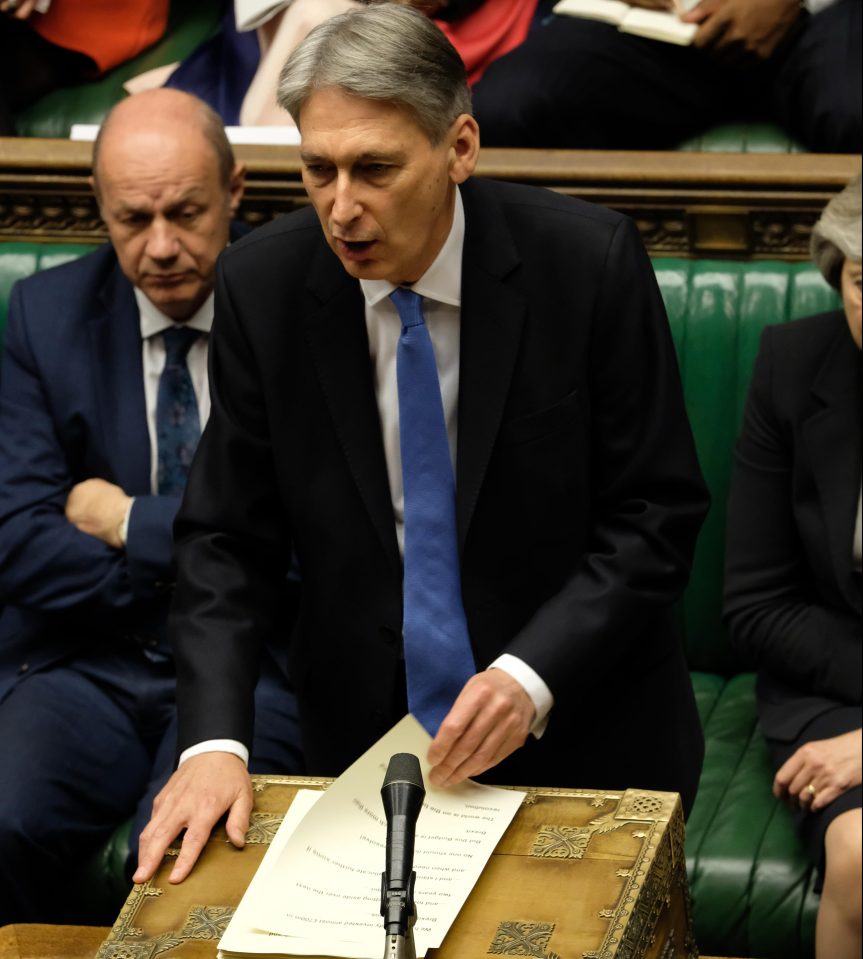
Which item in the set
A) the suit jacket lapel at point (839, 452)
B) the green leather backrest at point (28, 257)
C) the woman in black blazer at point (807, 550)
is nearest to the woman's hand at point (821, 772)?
the woman in black blazer at point (807, 550)

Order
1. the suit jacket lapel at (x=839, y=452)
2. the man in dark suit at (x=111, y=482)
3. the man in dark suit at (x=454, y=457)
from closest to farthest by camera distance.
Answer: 1. the man in dark suit at (x=454, y=457)
2. the suit jacket lapel at (x=839, y=452)
3. the man in dark suit at (x=111, y=482)

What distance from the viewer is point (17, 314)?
10.0 ft

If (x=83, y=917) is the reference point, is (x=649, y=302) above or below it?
above

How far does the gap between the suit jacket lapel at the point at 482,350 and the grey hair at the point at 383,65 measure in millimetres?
197

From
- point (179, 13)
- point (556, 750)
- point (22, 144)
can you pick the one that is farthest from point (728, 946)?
point (179, 13)

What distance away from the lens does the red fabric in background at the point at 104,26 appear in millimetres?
3943

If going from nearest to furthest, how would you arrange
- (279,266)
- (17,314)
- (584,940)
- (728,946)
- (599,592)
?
(584,940) < (599,592) < (279,266) < (728,946) < (17,314)

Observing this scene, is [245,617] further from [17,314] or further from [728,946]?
[17,314]

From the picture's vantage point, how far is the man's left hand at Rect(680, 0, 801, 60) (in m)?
3.36

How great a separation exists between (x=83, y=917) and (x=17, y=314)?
1.06 meters

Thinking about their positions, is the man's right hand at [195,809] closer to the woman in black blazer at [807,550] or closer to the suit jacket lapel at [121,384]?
the woman in black blazer at [807,550]

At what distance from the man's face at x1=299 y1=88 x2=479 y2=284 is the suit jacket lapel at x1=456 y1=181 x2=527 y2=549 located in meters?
0.13

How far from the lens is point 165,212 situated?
2893 millimetres

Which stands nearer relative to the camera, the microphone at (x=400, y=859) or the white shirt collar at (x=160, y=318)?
the microphone at (x=400, y=859)
